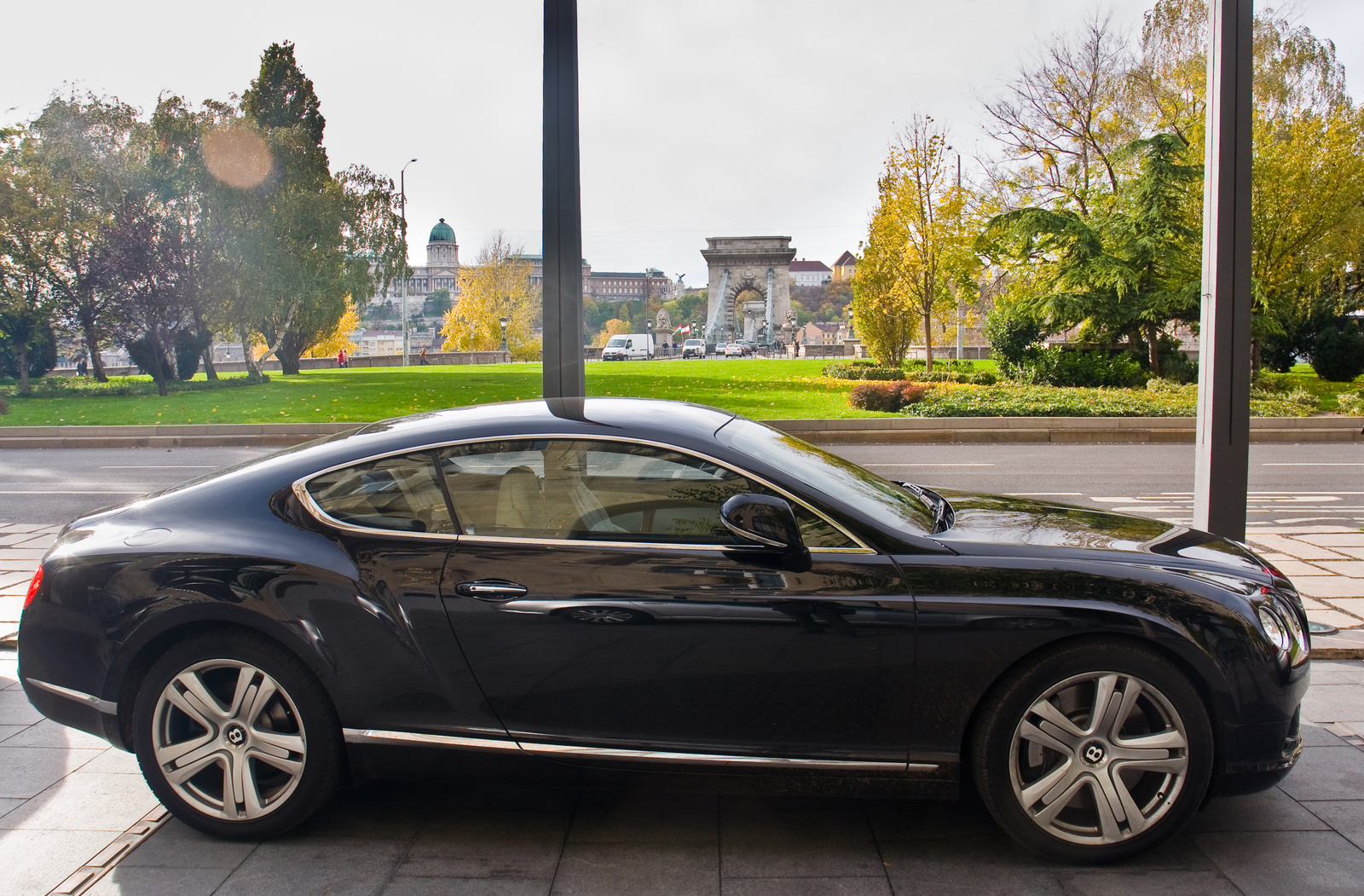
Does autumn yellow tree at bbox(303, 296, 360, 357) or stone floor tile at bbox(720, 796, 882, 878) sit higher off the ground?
autumn yellow tree at bbox(303, 296, 360, 357)

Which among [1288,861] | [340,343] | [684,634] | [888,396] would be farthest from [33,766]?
[340,343]

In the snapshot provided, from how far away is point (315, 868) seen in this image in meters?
2.73

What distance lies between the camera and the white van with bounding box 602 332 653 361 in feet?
181

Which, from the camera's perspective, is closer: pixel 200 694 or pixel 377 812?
pixel 200 694

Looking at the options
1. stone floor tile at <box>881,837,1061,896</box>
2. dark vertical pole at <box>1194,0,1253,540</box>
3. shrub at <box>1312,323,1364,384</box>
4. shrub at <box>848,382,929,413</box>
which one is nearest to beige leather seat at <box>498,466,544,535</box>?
stone floor tile at <box>881,837,1061,896</box>

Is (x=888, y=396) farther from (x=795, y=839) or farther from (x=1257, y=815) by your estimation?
(x=795, y=839)

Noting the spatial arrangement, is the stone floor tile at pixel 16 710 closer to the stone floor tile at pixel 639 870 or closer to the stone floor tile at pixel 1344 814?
the stone floor tile at pixel 639 870

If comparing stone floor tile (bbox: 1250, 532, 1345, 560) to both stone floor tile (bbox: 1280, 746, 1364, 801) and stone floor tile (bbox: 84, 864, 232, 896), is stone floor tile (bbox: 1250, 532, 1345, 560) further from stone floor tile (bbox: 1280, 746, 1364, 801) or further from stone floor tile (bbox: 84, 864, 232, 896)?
stone floor tile (bbox: 84, 864, 232, 896)

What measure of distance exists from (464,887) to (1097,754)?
182cm

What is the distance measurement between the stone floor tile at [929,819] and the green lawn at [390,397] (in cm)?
1227

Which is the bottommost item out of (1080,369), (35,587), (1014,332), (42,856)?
(42,856)

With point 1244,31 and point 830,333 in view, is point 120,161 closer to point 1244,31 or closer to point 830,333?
point 1244,31

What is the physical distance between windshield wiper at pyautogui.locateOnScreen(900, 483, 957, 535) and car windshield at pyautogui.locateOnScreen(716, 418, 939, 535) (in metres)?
0.01

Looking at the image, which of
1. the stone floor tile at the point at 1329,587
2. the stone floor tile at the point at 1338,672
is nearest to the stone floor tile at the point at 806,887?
the stone floor tile at the point at 1338,672
